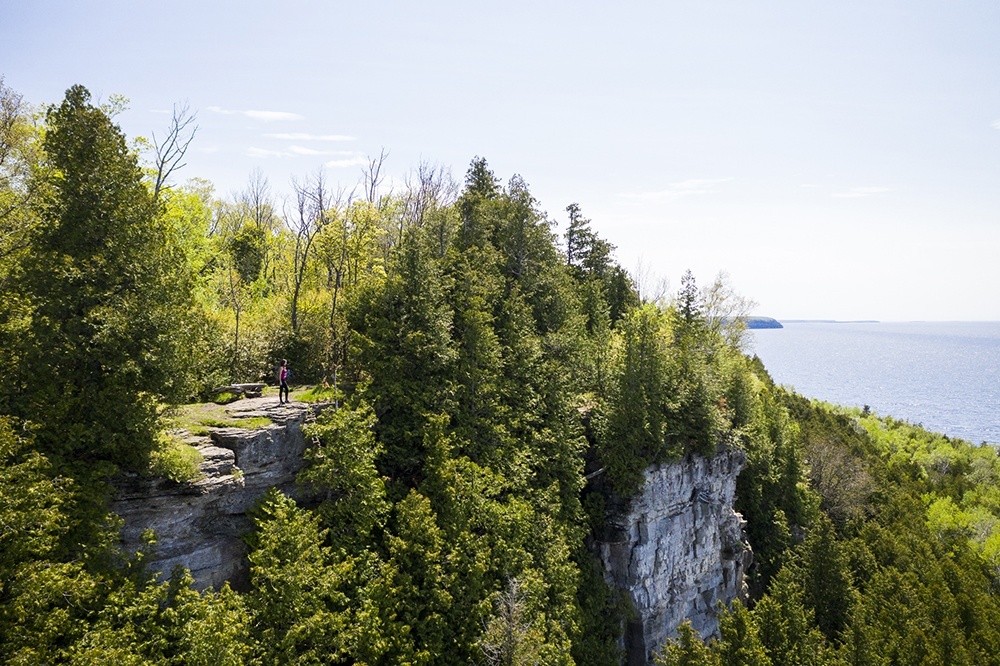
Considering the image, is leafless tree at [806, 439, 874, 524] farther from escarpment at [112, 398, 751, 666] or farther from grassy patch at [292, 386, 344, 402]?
grassy patch at [292, 386, 344, 402]

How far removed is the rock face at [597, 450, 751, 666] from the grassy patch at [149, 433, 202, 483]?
22483mm

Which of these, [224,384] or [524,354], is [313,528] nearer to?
[224,384]

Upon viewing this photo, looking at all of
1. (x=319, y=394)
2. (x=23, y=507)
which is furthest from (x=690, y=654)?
(x=23, y=507)

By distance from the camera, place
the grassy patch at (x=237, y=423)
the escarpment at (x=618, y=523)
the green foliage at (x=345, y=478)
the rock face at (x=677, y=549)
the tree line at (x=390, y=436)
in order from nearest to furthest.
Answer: the tree line at (x=390, y=436) → the escarpment at (x=618, y=523) → the grassy patch at (x=237, y=423) → the green foliage at (x=345, y=478) → the rock face at (x=677, y=549)

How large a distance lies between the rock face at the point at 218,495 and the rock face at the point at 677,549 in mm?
19334

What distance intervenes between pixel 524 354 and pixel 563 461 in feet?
20.3

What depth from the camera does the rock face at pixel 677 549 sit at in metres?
31.8

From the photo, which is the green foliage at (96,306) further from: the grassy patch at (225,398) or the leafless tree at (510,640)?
the leafless tree at (510,640)

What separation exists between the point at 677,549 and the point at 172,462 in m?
28.8

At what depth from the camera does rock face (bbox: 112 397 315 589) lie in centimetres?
1794

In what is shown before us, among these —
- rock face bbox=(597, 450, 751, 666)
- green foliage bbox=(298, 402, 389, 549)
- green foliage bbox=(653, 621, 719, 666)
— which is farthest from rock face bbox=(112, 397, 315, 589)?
rock face bbox=(597, 450, 751, 666)

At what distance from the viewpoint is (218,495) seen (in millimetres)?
19703

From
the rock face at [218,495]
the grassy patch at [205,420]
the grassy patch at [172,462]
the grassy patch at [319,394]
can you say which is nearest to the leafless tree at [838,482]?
the grassy patch at [319,394]

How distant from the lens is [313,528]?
66.5 feet
